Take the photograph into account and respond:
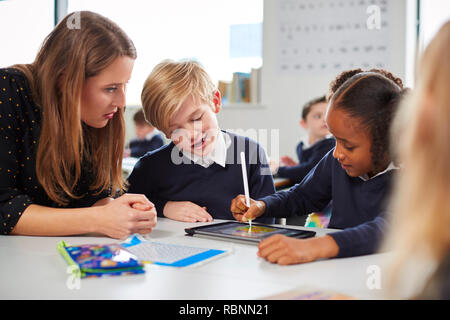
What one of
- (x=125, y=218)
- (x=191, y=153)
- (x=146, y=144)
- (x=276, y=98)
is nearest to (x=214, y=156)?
(x=191, y=153)

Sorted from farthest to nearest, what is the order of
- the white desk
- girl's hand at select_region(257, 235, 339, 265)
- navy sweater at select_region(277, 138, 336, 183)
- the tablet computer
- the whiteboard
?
the whiteboard → navy sweater at select_region(277, 138, 336, 183) → the tablet computer → girl's hand at select_region(257, 235, 339, 265) → the white desk

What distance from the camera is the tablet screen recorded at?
1140mm

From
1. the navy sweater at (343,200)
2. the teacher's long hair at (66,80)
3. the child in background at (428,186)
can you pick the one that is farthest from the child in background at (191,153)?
the child in background at (428,186)

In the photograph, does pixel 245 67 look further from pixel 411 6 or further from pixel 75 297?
pixel 75 297

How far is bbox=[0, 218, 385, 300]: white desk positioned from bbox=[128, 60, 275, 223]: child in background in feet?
2.06

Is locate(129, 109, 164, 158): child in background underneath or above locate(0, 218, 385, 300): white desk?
underneath

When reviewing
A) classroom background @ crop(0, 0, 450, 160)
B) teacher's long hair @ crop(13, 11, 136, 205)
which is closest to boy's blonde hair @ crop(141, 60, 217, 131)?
teacher's long hair @ crop(13, 11, 136, 205)

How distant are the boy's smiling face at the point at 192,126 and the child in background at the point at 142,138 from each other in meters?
3.06

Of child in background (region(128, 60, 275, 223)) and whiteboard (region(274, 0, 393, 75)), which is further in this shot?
whiteboard (region(274, 0, 393, 75))

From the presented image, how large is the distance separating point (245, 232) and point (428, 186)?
67cm

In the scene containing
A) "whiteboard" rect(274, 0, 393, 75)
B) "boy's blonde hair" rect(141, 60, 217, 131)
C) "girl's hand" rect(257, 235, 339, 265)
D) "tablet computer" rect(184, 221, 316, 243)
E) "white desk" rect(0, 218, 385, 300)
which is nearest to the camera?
"white desk" rect(0, 218, 385, 300)

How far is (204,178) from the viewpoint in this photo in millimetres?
1732

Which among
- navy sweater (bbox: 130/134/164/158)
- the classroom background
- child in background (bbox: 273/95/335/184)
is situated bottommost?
navy sweater (bbox: 130/134/164/158)

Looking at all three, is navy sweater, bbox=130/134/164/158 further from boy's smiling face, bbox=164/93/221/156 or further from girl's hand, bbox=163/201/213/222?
girl's hand, bbox=163/201/213/222
